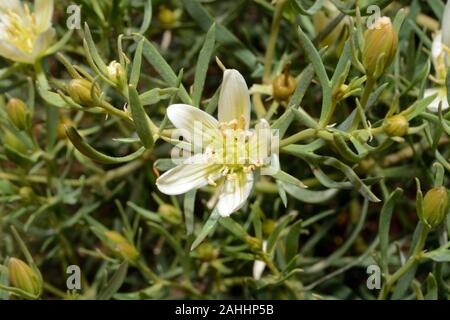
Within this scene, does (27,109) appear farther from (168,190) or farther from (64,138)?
(168,190)

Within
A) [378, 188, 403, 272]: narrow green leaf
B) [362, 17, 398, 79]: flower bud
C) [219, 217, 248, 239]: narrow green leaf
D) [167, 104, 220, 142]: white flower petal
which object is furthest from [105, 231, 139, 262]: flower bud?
[362, 17, 398, 79]: flower bud

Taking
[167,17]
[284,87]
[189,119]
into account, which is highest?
[167,17]

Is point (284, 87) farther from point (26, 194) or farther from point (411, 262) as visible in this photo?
point (26, 194)

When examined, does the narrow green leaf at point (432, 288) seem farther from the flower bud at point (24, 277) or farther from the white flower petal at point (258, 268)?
the flower bud at point (24, 277)

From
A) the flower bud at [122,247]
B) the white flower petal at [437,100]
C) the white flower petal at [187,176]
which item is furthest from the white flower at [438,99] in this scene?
the flower bud at [122,247]

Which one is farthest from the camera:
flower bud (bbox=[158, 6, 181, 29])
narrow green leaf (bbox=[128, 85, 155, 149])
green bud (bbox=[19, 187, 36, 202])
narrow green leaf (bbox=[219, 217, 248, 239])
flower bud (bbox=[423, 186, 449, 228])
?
flower bud (bbox=[158, 6, 181, 29])

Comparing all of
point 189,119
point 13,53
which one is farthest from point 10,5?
point 189,119

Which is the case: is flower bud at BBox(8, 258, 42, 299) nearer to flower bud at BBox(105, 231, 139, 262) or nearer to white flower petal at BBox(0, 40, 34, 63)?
flower bud at BBox(105, 231, 139, 262)
